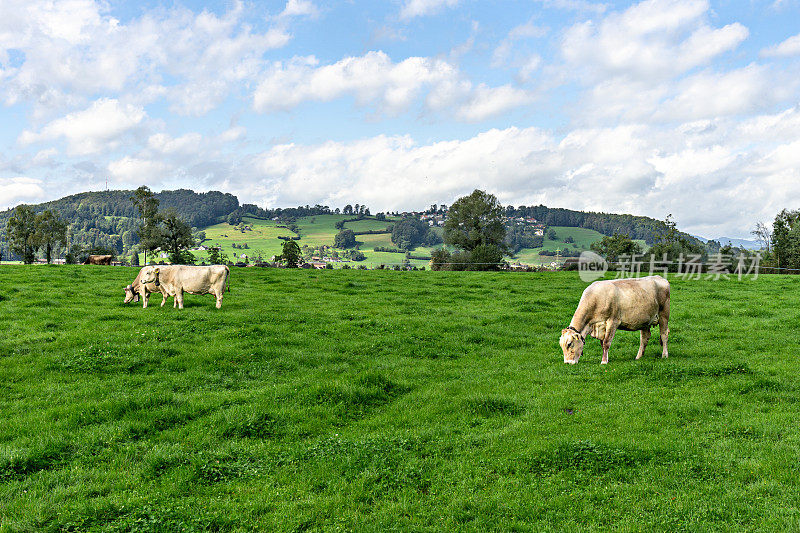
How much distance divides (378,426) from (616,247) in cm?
9427

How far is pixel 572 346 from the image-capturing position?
49.0 ft

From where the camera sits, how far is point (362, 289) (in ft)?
98.9

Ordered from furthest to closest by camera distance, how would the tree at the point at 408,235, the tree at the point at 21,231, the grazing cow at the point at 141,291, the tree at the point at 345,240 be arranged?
1. the tree at the point at 345,240
2. the tree at the point at 408,235
3. the tree at the point at 21,231
4. the grazing cow at the point at 141,291

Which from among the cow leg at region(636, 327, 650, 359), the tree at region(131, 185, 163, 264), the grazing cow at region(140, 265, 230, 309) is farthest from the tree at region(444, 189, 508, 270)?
the cow leg at region(636, 327, 650, 359)

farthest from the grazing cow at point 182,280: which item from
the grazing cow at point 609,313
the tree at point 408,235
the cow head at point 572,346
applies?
the tree at point 408,235

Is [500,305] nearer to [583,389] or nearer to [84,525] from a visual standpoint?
[583,389]

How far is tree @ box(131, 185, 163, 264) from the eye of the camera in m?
75.2

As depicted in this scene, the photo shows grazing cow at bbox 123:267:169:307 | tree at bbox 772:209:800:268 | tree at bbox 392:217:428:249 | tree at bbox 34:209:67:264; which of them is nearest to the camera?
grazing cow at bbox 123:267:169:307

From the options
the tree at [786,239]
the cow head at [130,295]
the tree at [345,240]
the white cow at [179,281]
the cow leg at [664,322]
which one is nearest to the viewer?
the cow leg at [664,322]

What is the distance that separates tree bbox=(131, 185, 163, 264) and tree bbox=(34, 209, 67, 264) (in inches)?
1124

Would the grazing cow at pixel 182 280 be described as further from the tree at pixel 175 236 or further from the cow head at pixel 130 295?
the tree at pixel 175 236

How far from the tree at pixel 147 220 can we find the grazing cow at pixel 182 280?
196 feet

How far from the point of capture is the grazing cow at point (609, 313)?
1488 cm

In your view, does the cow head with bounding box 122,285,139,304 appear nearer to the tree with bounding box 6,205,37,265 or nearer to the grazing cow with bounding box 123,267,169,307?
the grazing cow with bounding box 123,267,169,307
